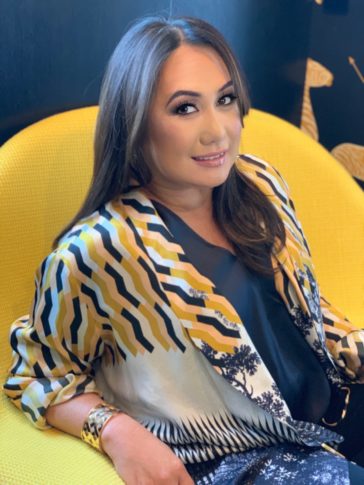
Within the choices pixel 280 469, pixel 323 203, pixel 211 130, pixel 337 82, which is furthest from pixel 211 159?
pixel 337 82

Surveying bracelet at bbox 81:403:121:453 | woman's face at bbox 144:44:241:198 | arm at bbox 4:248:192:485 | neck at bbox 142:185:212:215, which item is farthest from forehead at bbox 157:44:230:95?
bracelet at bbox 81:403:121:453

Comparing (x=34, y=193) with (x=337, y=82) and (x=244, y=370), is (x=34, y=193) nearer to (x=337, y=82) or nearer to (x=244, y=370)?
(x=244, y=370)

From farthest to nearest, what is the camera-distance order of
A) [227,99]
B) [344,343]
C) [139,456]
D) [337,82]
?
[337,82] → [344,343] → [227,99] → [139,456]

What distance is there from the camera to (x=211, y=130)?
3.13 ft

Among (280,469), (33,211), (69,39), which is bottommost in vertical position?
(280,469)

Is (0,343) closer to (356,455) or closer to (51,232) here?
(51,232)

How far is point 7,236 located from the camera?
1.13 m

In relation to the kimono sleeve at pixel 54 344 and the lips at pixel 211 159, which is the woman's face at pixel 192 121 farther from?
the kimono sleeve at pixel 54 344

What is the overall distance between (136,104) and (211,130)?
0.11 m

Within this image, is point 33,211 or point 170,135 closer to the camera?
point 170,135

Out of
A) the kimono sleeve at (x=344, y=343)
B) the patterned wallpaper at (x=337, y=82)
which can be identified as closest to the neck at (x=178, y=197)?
the kimono sleeve at (x=344, y=343)

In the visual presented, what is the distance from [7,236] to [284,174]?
62 centimetres

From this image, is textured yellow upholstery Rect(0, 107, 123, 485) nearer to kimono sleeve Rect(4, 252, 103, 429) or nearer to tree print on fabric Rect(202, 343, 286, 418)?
kimono sleeve Rect(4, 252, 103, 429)

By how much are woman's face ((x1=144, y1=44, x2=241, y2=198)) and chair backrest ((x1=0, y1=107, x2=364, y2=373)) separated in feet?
0.95
